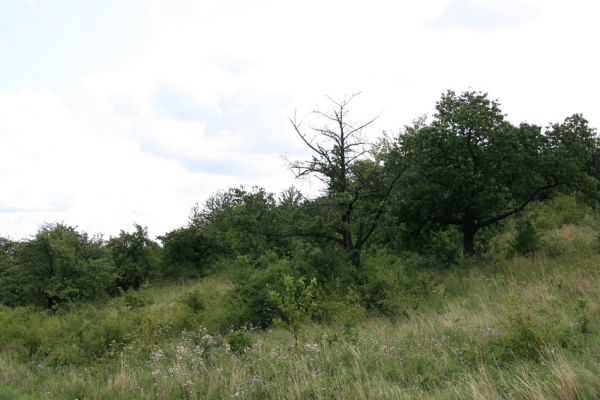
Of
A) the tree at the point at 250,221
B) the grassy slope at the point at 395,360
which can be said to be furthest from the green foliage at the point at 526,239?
the tree at the point at 250,221

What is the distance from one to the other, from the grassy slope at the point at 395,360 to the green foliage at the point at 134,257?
1850 cm

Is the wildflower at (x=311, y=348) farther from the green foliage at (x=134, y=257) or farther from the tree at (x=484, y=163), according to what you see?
the green foliage at (x=134, y=257)

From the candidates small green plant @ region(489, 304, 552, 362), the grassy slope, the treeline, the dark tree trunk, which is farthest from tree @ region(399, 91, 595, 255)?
small green plant @ region(489, 304, 552, 362)

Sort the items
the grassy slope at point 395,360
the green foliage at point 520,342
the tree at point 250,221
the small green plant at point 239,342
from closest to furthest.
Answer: the grassy slope at point 395,360, the green foliage at point 520,342, the small green plant at point 239,342, the tree at point 250,221

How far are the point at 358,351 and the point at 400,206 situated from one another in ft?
32.3

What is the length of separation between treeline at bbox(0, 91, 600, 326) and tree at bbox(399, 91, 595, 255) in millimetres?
37

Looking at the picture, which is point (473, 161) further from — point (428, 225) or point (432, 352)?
point (432, 352)

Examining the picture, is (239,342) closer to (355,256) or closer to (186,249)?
(355,256)

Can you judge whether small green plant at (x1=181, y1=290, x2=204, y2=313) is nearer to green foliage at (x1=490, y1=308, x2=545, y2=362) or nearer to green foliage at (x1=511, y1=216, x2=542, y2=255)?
green foliage at (x1=490, y1=308, x2=545, y2=362)

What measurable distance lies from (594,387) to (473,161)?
13.4m

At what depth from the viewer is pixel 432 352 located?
6961 millimetres

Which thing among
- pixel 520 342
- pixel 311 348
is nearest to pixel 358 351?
pixel 311 348

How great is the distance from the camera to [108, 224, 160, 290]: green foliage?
3038cm

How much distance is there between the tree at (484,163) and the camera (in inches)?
647
